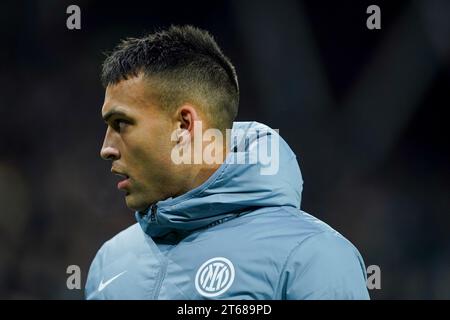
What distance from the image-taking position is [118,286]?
61.2 inches

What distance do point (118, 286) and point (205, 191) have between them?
11.4 inches

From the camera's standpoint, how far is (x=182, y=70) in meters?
1.62

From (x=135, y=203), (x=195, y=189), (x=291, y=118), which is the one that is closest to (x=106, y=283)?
(x=135, y=203)


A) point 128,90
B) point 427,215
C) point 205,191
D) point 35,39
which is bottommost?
point 427,215

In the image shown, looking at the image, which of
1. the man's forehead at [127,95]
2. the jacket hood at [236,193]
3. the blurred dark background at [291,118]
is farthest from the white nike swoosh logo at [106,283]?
the blurred dark background at [291,118]

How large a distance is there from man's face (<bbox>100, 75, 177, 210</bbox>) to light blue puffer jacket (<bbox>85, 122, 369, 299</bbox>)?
0.18 feet

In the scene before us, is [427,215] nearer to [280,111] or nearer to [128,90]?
[280,111]

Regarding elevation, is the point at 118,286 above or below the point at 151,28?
below

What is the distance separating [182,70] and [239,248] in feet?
1.43

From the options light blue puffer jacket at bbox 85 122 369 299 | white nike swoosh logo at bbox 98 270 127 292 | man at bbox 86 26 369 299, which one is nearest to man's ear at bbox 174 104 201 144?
man at bbox 86 26 369 299

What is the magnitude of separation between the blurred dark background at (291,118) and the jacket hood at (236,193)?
86.8 inches

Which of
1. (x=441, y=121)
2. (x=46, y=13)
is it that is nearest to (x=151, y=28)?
(x=46, y=13)

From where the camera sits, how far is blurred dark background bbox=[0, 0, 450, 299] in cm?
368
